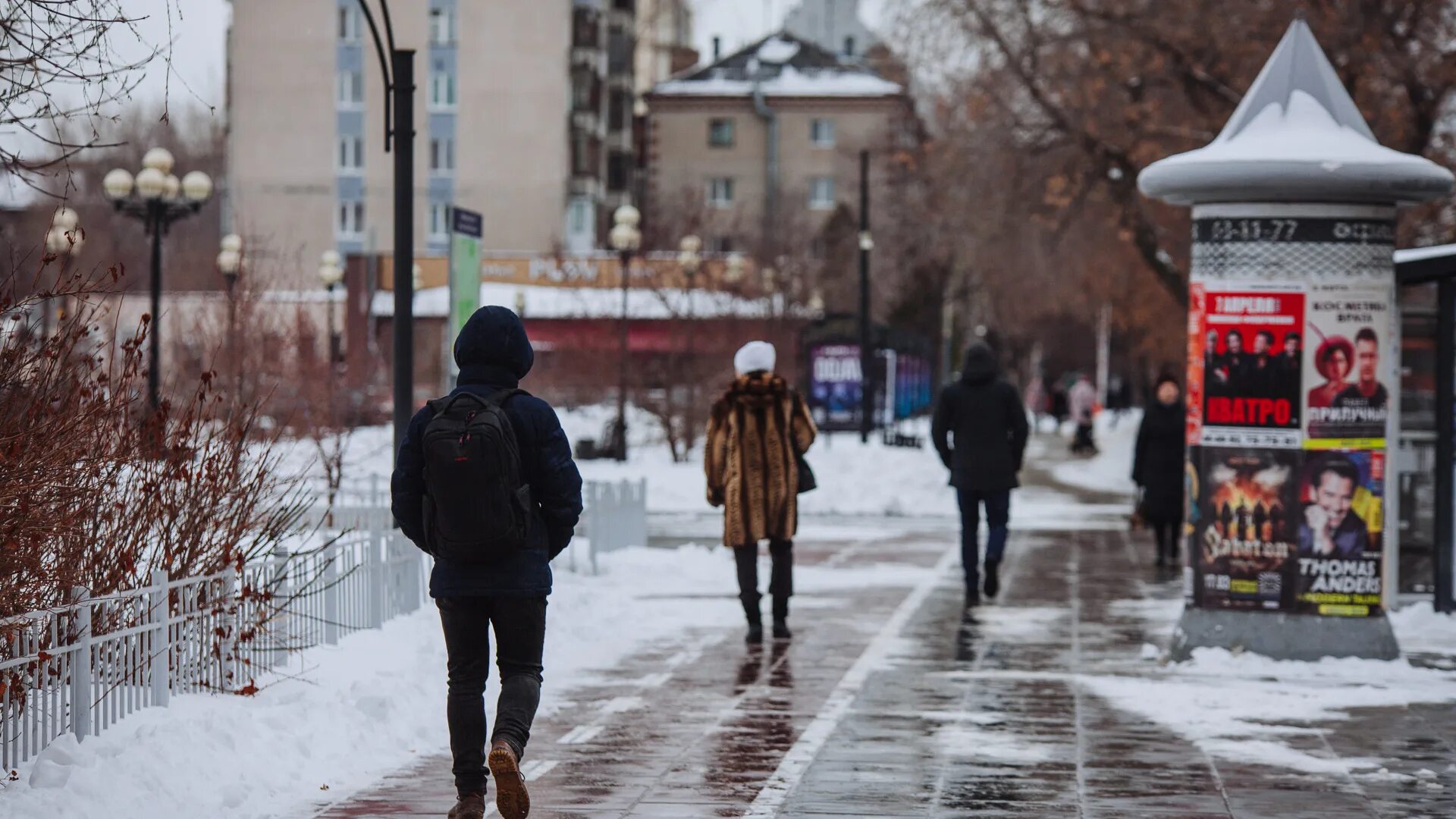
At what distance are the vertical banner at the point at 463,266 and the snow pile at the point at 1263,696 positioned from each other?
16.0 ft

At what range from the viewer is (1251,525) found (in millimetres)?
12320

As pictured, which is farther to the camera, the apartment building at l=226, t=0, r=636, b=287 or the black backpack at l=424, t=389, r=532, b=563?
the apartment building at l=226, t=0, r=636, b=287

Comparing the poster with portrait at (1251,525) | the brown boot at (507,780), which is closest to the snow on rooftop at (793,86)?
the poster with portrait at (1251,525)

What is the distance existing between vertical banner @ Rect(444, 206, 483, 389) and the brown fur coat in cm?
193

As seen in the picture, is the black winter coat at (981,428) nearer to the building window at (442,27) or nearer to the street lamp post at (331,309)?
the street lamp post at (331,309)

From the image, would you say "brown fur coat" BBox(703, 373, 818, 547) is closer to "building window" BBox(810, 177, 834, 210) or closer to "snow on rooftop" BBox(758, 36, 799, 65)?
"building window" BBox(810, 177, 834, 210)

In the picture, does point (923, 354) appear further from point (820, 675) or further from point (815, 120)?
point (820, 675)

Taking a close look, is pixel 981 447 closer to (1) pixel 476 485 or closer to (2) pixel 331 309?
(1) pixel 476 485

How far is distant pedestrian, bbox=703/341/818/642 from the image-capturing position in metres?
13.2

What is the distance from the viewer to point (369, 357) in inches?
1106

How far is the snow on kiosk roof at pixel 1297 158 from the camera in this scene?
39.3 feet


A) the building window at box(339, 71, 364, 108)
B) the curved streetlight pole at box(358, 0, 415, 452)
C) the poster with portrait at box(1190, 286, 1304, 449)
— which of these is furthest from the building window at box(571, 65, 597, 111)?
the poster with portrait at box(1190, 286, 1304, 449)

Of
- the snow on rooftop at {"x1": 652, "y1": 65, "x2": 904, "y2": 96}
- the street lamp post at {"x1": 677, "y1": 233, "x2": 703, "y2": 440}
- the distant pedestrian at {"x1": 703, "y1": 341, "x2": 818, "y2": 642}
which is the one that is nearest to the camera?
the distant pedestrian at {"x1": 703, "y1": 341, "x2": 818, "y2": 642}

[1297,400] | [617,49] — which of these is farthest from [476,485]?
[617,49]
